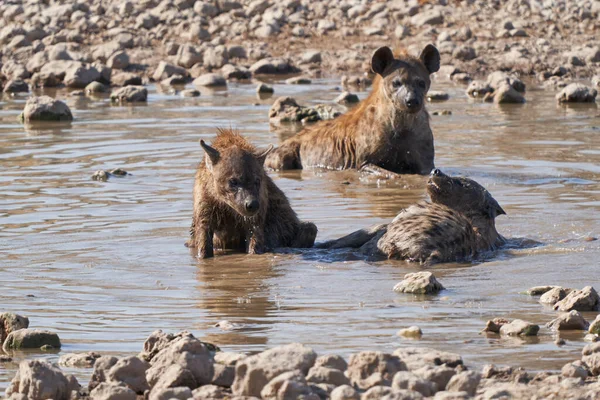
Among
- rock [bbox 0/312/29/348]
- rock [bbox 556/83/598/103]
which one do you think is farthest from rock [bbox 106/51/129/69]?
rock [bbox 0/312/29/348]

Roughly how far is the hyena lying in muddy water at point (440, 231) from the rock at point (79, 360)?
8.30ft

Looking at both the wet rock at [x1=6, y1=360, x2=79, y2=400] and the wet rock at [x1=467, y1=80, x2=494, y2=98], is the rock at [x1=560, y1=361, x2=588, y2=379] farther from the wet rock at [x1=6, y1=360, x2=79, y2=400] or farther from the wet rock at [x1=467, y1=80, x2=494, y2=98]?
the wet rock at [x1=467, y1=80, x2=494, y2=98]

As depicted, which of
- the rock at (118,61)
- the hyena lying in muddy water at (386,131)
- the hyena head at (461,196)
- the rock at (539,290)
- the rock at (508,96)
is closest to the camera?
the rock at (539,290)

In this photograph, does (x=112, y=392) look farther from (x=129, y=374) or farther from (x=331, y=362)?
(x=331, y=362)

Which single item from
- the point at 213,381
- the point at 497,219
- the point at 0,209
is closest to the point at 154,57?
the point at 0,209

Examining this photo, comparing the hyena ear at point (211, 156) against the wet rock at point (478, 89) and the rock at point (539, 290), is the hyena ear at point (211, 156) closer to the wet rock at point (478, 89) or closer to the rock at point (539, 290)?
the rock at point (539, 290)

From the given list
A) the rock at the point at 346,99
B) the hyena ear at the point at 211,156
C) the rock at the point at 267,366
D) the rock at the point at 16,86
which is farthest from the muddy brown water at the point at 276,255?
the rock at the point at 16,86

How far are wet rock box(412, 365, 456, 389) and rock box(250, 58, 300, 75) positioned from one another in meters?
14.6

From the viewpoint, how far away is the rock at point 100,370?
3968mm

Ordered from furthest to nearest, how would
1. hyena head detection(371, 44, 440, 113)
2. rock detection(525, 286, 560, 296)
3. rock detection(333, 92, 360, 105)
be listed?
1. rock detection(333, 92, 360, 105)
2. hyena head detection(371, 44, 440, 113)
3. rock detection(525, 286, 560, 296)

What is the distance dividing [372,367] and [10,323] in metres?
1.64

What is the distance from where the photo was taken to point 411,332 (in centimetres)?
462

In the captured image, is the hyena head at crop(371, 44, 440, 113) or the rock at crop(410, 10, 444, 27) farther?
the rock at crop(410, 10, 444, 27)

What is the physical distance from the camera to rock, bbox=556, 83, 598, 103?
1421 cm
